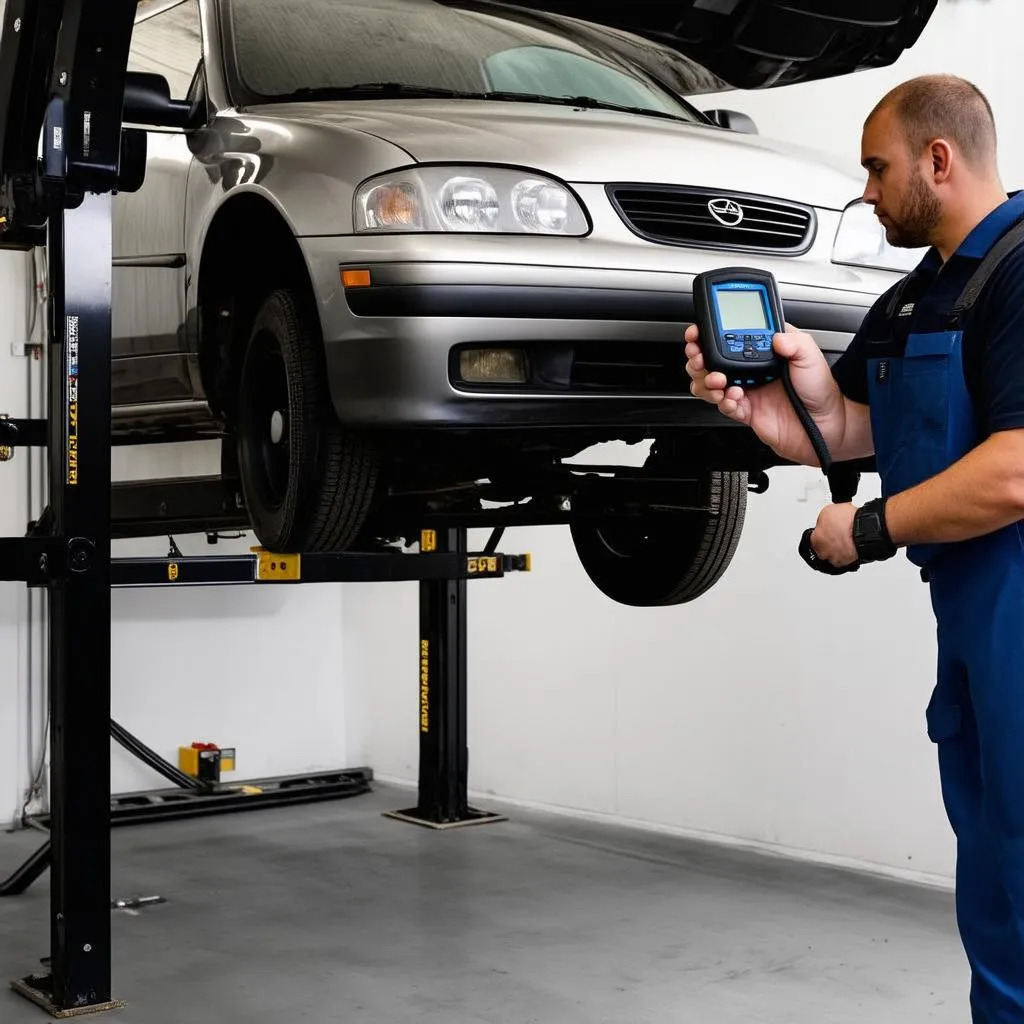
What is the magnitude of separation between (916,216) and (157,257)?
239cm

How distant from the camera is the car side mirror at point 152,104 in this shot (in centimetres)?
351

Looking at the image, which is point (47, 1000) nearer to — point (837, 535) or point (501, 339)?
point (501, 339)

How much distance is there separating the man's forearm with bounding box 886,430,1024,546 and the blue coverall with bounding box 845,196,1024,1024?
8cm

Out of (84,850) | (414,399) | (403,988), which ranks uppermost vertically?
(414,399)

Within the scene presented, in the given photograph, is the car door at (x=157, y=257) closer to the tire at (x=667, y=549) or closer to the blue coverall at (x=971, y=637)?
the tire at (x=667, y=549)

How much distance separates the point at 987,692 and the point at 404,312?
1.35 metres

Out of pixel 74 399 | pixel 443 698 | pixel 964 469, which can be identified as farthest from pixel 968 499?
pixel 443 698

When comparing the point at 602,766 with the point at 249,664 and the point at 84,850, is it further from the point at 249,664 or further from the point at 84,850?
the point at 84,850

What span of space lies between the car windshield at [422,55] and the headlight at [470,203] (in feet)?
1.85

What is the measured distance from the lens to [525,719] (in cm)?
753

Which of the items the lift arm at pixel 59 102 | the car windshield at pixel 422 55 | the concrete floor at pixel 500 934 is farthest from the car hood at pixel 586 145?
the concrete floor at pixel 500 934

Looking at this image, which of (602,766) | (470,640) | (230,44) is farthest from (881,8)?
(470,640)

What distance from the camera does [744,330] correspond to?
2436mm

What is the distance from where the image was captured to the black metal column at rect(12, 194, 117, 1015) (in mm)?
3857
